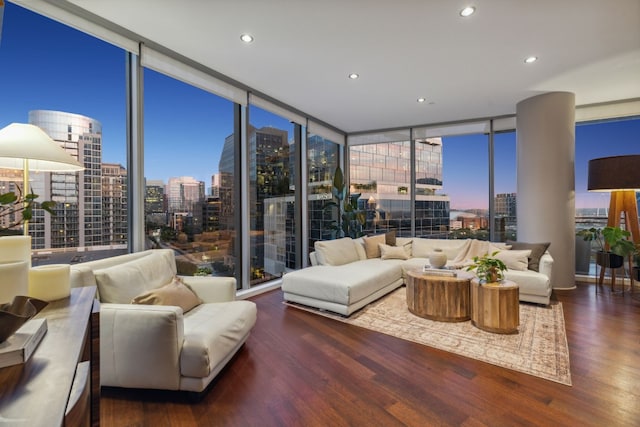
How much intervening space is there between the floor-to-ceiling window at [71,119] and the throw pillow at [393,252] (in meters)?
3.63

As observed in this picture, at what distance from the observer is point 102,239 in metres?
2.87

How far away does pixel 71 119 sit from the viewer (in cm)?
264

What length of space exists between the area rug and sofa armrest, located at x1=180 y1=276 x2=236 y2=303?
1.23 meters

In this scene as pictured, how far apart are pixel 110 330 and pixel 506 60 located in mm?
4461

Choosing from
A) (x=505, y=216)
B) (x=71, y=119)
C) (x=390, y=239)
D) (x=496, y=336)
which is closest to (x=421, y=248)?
(x=390, y=239)

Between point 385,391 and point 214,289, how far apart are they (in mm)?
1665

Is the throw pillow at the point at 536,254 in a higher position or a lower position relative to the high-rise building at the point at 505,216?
lower

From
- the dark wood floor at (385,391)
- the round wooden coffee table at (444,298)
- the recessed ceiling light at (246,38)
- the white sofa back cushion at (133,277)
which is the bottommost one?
the dark wood floor at (385,391)

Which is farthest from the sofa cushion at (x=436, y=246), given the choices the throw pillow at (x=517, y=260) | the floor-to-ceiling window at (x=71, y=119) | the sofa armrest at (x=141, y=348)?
the floor-to-ceiling window at (x=71, y=119)

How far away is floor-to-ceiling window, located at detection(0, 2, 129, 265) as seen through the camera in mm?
2365

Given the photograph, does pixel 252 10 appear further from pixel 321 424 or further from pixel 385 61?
pixel 321 424

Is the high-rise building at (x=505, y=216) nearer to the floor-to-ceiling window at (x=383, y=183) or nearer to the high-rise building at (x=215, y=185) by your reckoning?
the floor-to-ceiling window at (x=383, y=183)

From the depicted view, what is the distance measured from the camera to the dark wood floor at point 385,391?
1.76 m

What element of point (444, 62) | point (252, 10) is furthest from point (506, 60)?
point (252, 10)
